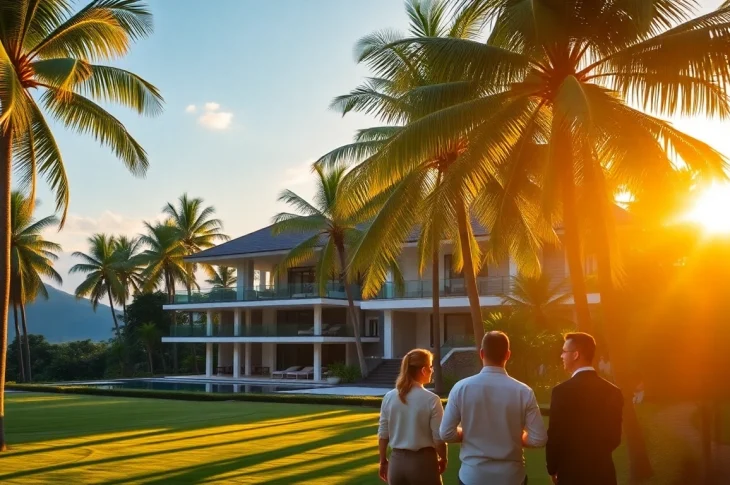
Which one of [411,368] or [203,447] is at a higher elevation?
[411,368]

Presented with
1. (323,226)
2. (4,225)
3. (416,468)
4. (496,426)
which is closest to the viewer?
(496,426)

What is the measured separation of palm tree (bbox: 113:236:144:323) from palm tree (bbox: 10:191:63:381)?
21.3 feet

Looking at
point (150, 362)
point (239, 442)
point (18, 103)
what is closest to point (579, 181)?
point (239, 442)

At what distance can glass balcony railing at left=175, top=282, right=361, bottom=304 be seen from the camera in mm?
38500

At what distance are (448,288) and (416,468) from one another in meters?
30.1

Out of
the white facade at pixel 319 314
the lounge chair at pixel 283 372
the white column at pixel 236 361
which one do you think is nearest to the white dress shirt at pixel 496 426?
the white facade at pixel 319 314

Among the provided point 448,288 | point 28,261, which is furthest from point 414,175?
point 28,261

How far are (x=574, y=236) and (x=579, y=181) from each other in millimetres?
2752

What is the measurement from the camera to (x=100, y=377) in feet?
164

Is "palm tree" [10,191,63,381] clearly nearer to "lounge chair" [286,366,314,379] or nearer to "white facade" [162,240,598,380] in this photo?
"white facade" [162,240,598,380]

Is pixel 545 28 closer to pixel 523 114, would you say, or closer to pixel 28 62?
pixel 523 114

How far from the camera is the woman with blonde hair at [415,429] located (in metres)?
5.21

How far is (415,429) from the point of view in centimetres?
523

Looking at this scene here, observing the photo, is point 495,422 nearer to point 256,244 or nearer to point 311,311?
point 256,244
